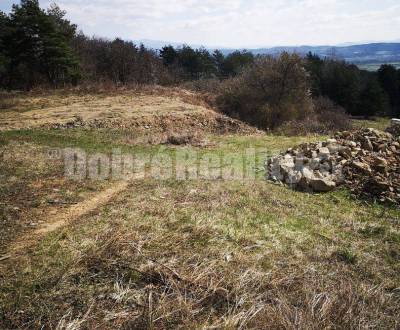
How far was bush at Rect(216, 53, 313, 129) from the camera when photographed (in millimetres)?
25859

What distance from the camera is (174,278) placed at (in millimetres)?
4129

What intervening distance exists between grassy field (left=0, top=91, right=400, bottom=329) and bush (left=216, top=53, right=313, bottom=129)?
18.2 m

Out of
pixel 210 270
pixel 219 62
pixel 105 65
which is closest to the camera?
pixel 210 270

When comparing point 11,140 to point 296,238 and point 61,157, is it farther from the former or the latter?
point 296,238

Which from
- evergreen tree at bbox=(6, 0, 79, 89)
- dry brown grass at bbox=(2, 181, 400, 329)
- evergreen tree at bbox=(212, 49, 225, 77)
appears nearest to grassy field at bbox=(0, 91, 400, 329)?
dry brown grass at bbox=(2, 181, 400, 329)

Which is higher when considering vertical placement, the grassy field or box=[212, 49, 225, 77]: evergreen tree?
box=[212, 49, 225, 77]: evergreen tree

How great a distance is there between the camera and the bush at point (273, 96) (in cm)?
2586

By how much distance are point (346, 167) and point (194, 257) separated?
5944mm

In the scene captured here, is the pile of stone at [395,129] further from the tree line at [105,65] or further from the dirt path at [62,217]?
the tree line at [105,65]

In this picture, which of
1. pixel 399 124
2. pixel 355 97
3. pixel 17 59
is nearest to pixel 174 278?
pixel 399 124

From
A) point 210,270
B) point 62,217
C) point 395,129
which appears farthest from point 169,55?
point 210,270

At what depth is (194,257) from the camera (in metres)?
4.70

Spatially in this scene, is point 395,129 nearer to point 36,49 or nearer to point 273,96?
point 273,96

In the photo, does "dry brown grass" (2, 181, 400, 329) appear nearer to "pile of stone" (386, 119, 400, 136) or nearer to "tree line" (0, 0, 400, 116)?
"pile of stone" (386, 119, 400, 136)
